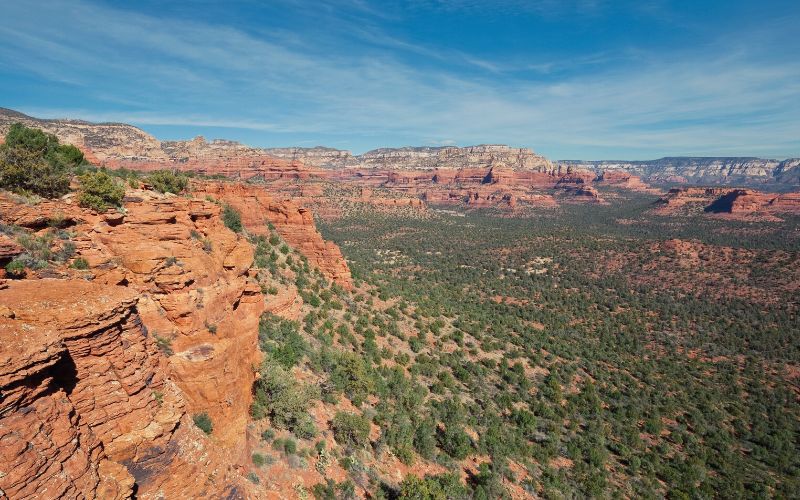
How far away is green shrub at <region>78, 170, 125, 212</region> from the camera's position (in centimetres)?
1266

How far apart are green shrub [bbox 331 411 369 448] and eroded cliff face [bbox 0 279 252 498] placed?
8.79 meters

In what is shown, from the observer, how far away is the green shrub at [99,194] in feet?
41.5

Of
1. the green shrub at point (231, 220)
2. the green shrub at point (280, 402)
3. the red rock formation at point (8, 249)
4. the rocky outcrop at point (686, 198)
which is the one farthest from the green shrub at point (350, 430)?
the rocky outcrop at point (686, 198)

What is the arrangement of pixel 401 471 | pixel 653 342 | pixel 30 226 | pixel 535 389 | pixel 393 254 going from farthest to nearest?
pixel 393 254, pixel 653 342, pixel 535 389, pixel 401 471, pixel 30 226

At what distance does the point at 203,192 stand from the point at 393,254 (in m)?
57.9

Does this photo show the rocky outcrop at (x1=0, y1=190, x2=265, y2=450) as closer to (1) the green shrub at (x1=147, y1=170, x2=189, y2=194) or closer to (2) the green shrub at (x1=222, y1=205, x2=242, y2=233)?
(1) the green shrub at (x1=147, y1=170, x2=189, y2=194)

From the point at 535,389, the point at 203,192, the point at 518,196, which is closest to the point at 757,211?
the point at 518,196

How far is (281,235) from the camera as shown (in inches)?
Result: 1499

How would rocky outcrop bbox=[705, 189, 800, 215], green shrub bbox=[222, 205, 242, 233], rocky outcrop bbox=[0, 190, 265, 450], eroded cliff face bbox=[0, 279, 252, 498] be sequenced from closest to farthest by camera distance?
eroded cliff face bbox=[0, 279, 252, 498], rocky outcrop bbox=[0, 190, 265, 450], green shrub bbox=[222, 205, 242, 233], rocky outcrop bbox=[705, 189, 800, 215]

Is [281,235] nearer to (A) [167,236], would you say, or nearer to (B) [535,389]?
(A) [167,236]

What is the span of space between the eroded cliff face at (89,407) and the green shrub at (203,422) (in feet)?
4.03

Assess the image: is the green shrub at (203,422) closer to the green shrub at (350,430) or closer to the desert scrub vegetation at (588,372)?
the green shrub at (350,430)

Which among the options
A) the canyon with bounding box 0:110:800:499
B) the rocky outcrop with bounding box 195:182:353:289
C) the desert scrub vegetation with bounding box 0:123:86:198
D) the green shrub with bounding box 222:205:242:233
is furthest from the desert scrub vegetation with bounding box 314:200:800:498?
the desert scrub vegetation with bounding box 0:123:86:198

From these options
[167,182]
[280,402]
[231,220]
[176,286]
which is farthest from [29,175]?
[231,220]
